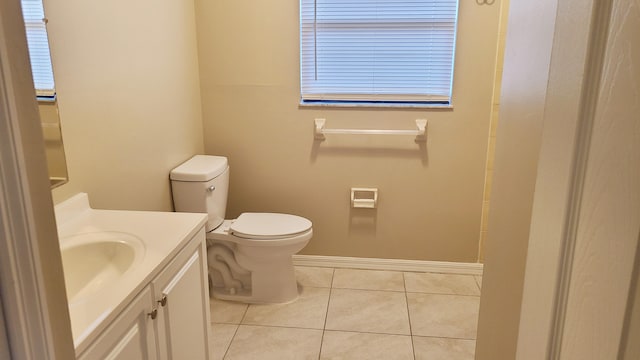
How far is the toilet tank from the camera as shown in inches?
98.0

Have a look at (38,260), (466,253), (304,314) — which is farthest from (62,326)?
(466,253)

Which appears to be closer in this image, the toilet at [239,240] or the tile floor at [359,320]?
the tile floor at [359,320]

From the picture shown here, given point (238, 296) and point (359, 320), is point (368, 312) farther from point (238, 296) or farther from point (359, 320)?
point (238, 296)

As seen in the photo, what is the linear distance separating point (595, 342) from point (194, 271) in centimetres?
136

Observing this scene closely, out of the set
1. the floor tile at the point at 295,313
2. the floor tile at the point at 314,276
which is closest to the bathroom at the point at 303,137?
the floor tile at the point at 314,276

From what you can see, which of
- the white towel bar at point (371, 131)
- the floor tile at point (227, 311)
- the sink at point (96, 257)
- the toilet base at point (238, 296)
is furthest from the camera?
the white towel bar at point (371, 131)

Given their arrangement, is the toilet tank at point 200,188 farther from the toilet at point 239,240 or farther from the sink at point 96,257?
the sink at point 96,257

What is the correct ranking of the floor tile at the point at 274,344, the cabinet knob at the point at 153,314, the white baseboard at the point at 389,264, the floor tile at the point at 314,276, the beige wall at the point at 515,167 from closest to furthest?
1. the beige wall at the point at 515,167
2. the cabinet knob at the point at 153,314
3. the floor tile at the point at 274,344
4. the floor tile at the point at 314,276
5. the white baseboard at the point at 389,264

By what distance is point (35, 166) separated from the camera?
2.14 ft

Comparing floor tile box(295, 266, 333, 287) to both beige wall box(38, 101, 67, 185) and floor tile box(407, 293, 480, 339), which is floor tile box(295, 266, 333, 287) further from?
beige wall box(38, 101, 67, 185)

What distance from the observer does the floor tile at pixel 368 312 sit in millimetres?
2488

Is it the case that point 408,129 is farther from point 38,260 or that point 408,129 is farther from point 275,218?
point 38,260

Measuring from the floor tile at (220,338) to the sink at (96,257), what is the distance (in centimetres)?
95

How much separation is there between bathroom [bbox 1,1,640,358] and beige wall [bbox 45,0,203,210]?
0.02 metres
